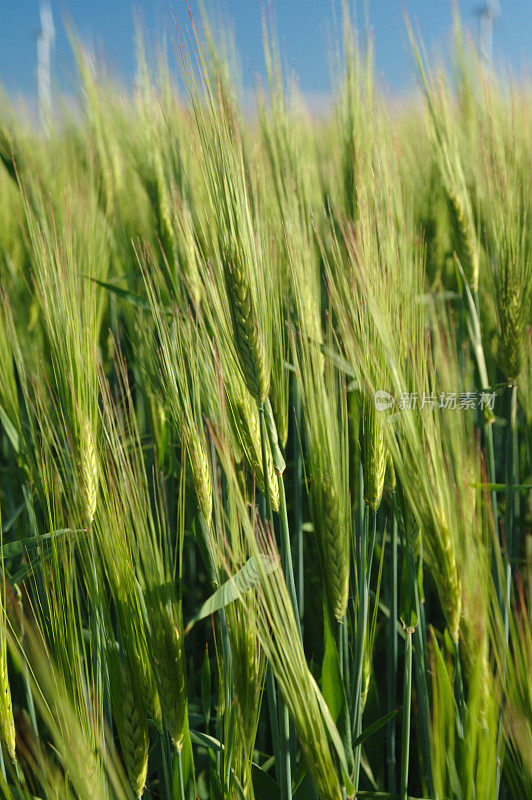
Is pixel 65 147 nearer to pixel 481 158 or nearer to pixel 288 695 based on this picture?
pixel 481 158

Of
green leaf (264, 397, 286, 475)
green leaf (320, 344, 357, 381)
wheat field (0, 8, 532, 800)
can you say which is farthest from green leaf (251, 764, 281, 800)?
green leaf (320, 344, 357, 381)

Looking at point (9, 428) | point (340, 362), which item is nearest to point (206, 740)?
point (340, 362)

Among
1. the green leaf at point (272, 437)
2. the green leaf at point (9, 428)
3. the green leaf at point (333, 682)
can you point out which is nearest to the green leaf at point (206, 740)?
the green leaf at point (333, 682)

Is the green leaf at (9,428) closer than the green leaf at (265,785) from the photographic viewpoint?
No

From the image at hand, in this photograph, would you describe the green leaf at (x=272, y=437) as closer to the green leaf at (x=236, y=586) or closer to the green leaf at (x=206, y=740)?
the green leaf at (x=236, y=586)

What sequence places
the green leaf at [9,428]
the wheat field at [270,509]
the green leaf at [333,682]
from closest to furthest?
the wheat field at [270,509], the green leaf at [333,682], the green leaf at [9,428]

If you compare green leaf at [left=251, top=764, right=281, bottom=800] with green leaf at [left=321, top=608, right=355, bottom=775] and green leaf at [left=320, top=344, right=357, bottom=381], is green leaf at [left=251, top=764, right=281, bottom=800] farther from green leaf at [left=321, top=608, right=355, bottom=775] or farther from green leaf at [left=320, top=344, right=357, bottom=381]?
green leaf at [left=320, top=344, right=357, bottom=381]

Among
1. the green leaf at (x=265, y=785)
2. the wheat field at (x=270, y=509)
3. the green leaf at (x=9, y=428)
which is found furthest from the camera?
the green leaf at (x=9, y=428)

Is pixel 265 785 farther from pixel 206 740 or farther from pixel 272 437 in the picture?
pixel 272 437

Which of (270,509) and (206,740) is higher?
(270,509)

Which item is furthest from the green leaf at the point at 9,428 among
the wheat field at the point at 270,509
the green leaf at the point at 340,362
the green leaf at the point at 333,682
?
the green leaf at the point at 333,682

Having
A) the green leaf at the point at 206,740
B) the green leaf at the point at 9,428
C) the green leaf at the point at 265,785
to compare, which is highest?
the green leaf at the point at 9,428

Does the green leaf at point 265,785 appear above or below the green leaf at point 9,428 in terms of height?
below

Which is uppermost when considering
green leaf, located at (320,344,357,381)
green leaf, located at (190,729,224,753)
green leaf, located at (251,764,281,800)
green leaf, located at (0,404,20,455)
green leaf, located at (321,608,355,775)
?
green leaf, located at (320,344,357,381)
